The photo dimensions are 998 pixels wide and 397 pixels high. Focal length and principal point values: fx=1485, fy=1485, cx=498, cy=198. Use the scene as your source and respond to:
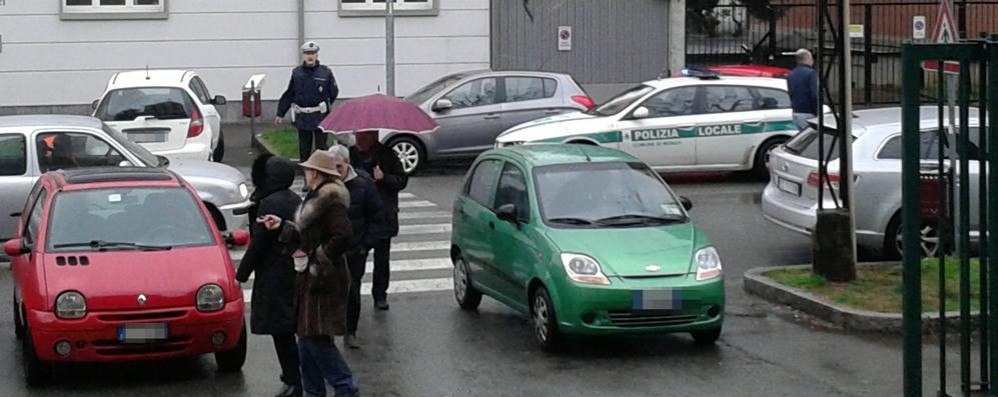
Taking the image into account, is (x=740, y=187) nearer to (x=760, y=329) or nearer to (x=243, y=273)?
(x=760, y=329)

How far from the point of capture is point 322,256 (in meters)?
8.65

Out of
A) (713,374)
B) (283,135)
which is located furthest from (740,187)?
(713,374)

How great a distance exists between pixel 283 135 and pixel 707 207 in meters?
9.25

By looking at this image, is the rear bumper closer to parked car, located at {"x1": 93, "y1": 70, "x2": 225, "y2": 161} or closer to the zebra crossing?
the zebra crossing

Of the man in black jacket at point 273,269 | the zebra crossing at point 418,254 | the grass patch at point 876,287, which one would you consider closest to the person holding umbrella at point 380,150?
the zebra crossing at point 418,254

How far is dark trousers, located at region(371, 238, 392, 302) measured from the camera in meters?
12.0

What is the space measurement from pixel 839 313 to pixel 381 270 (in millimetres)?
3734

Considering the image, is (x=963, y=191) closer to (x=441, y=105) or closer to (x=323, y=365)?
(x=323, y=365)

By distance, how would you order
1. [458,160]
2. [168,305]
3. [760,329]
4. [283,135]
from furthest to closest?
[283,135]
[458,160]
[760,329]
[168,305]

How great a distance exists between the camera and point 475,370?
1038 centimetres

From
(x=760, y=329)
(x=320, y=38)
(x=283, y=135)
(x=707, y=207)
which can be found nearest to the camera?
(x=760, y=329)

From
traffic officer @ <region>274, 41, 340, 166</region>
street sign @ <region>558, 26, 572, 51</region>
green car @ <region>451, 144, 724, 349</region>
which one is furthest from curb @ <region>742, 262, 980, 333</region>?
street sign @ <region>558, 26, 572, 51</region>

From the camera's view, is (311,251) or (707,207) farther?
(707,207)

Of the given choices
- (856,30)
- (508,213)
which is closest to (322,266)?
(508,213)
